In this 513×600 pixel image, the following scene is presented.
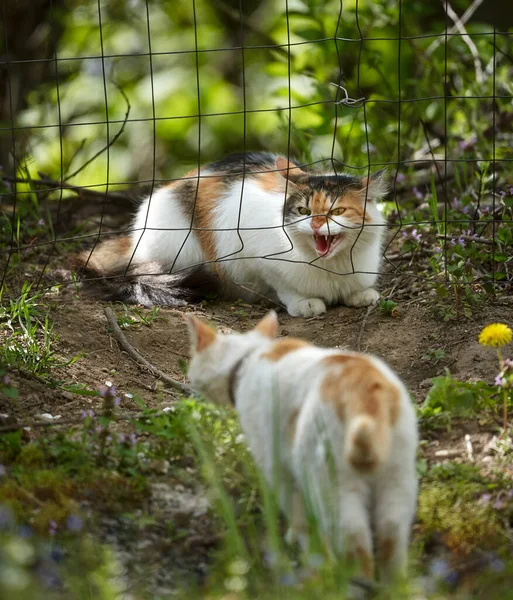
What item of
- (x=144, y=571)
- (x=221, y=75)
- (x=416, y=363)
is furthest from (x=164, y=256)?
(x=221, y=75)

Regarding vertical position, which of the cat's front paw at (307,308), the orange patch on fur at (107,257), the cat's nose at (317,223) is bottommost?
the cat's front paw at (307,308)

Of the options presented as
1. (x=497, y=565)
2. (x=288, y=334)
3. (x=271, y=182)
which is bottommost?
(x=288, y=334)

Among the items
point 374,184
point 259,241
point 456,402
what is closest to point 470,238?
point 374,184

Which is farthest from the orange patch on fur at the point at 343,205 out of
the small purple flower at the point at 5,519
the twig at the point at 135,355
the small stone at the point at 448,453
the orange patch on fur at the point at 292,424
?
the small purple flower at the point at 5,519

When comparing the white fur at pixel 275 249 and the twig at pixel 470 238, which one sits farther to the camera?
the white fur at pixel 275 249

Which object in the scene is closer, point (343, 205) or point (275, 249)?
point (343, 205)

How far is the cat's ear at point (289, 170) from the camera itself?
4633 millimetres

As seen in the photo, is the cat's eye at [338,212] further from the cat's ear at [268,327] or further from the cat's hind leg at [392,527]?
the cat's hind leg at [392,527]

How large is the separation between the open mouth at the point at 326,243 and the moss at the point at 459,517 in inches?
73.2

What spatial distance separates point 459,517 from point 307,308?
2055 mm

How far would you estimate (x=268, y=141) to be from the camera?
8547 mm

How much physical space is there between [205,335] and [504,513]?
1.07 m

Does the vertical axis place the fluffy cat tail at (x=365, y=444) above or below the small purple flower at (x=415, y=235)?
above

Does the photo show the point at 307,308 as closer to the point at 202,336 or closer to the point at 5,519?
the point at 202,336
